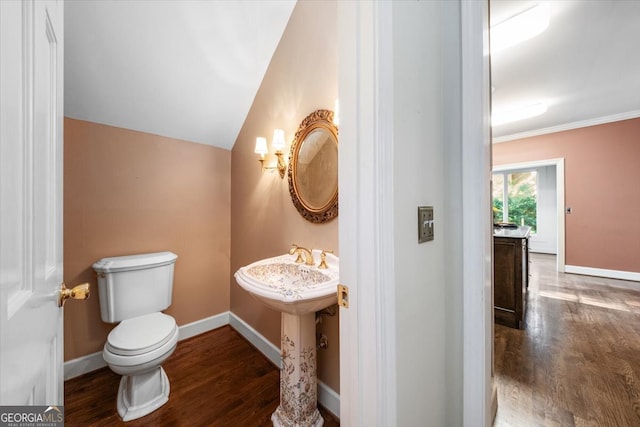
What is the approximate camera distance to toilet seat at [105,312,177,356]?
4.57ft

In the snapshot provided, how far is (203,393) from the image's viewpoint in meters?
1.60

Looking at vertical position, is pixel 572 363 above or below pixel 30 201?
below

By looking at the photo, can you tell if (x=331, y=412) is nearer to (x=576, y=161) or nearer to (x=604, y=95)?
(x=604, y=95)

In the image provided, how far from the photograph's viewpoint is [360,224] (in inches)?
24.6

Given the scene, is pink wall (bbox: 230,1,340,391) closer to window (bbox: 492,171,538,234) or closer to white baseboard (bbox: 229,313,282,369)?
white baseboard (bbox: 229,313,282,369)

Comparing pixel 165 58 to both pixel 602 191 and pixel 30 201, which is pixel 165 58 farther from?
pixel 602 191

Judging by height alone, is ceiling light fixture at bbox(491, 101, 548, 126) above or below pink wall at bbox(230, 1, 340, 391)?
above

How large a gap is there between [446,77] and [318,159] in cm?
84

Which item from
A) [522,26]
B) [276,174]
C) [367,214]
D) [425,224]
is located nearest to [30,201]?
[367,214]

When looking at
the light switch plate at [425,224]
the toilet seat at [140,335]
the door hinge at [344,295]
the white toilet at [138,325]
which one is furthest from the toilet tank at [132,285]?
the light switch plate at [425,224]

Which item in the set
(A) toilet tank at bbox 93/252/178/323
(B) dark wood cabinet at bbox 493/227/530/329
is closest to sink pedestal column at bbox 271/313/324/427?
(A) toilet tank at bbox 93/252/178/323

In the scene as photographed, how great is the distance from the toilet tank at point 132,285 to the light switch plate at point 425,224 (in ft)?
Answer: 6.54

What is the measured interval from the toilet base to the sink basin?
3.06 ft

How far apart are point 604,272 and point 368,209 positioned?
548cm
